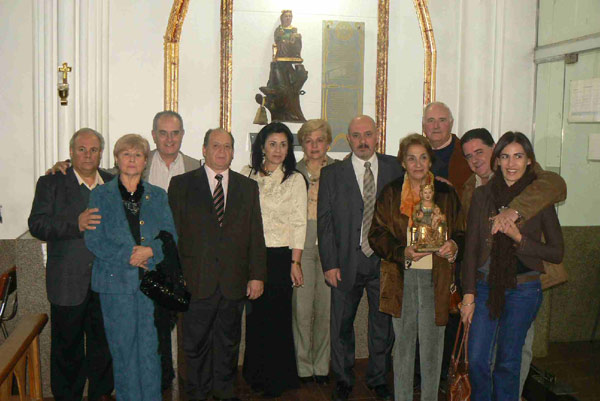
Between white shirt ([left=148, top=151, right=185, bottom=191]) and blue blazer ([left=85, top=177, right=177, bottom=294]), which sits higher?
white shirt ([left=148, top=151, right=185, bottom=191])

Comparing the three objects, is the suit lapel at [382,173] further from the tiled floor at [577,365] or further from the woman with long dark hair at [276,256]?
the tiled floor at [577,365]

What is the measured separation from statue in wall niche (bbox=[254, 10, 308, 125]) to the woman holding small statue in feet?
6.29

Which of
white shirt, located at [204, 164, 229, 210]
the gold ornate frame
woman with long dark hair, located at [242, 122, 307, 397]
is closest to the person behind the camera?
white shirt, located at [204, 164, 229, 210]

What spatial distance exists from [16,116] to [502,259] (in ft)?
12.4

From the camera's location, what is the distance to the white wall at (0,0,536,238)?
14.9ft

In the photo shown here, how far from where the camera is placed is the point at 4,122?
4.51 meters

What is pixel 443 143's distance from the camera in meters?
4.15

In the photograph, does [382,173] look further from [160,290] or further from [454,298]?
[160,290]

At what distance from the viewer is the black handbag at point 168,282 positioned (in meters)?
3.14

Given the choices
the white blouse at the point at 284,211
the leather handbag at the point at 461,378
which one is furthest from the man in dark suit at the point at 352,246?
the leather handbag at the point at 461,378

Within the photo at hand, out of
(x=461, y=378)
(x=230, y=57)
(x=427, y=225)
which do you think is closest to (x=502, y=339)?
(x=461, y=378)

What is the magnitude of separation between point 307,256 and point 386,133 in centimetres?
188

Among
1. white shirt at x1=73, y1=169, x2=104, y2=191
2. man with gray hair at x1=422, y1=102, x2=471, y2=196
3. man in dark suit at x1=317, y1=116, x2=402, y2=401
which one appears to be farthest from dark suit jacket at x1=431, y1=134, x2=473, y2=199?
white shirt at x1=73, y1=169, x2=104, y2=191

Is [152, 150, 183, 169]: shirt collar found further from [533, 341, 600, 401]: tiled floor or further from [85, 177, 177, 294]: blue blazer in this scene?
[533, 341, 600, 401]: tiled floor
